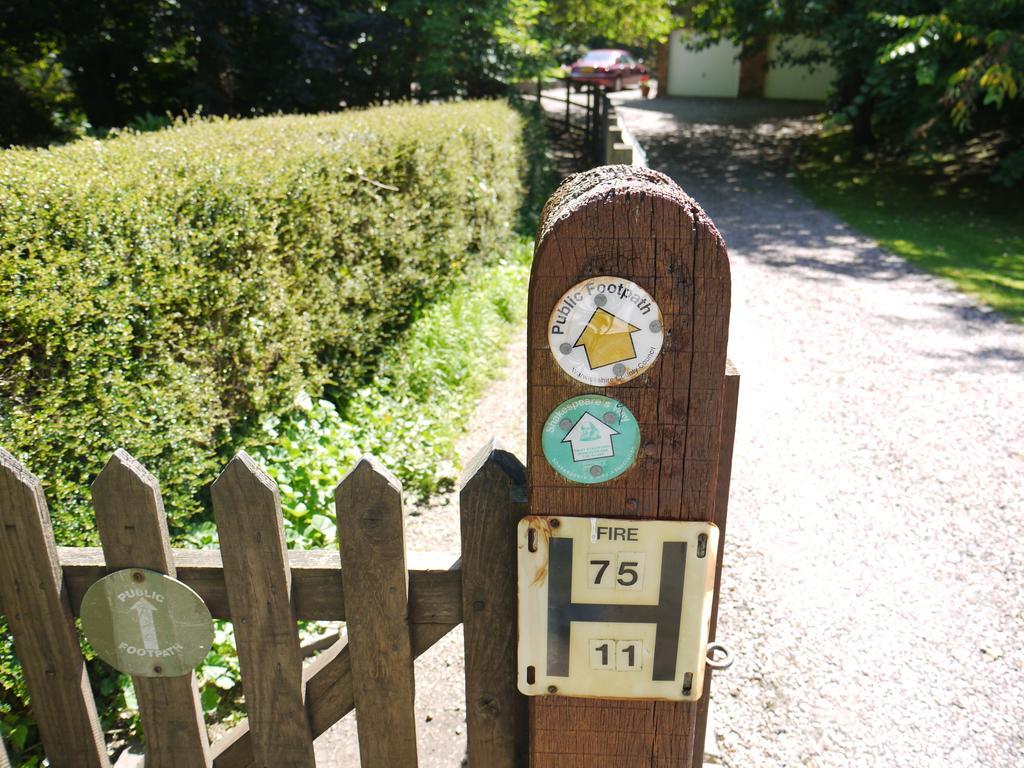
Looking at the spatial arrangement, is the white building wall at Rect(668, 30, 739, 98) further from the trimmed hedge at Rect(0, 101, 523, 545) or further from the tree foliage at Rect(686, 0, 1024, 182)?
the trimmed hedge at Rect(0, 101, 523, 545)

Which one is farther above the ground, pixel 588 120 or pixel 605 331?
pixel 605 331

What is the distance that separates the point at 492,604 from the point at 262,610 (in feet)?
1.58

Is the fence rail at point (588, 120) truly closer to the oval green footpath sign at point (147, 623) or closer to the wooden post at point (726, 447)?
the wooden post at point (726, 447)

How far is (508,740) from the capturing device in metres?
1.75

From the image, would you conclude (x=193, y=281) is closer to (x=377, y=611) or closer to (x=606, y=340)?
(x=377, y=611)

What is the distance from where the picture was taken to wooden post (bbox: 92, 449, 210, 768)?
5.18 ft

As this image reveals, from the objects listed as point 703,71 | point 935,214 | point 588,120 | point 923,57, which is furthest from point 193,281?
point 703,71

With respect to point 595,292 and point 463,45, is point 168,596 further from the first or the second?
point 463,45

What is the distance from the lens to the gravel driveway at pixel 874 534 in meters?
2.85

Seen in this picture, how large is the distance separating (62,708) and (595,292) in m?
1.56

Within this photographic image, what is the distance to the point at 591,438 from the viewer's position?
138cm

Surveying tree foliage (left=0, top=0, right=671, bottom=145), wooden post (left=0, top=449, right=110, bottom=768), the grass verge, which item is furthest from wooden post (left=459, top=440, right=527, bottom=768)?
tree foliage (left=0, top=0, right=671, bottom=145)

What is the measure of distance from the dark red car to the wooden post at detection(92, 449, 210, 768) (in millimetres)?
34648

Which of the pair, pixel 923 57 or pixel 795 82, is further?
pixel 795 82
